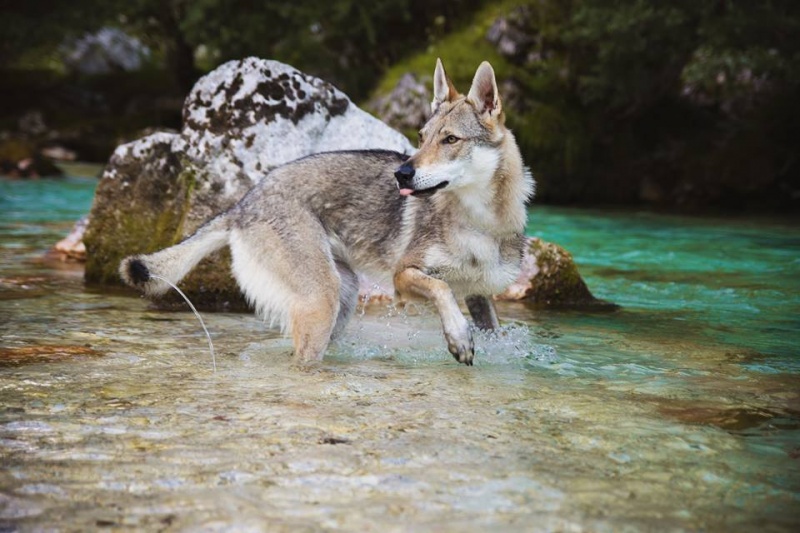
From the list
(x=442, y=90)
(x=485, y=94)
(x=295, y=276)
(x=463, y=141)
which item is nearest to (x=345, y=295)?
(x=295, y=276)

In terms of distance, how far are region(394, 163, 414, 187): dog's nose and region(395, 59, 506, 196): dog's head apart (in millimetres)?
35

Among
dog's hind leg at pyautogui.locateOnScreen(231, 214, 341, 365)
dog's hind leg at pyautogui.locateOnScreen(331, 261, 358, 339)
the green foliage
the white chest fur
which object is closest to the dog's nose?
the white chest fur

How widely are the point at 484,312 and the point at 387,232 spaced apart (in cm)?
82

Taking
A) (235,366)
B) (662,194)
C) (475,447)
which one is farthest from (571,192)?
(475,447)

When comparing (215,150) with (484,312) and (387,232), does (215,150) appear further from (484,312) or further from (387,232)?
(484,312)

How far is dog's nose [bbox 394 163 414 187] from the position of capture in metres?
4.88

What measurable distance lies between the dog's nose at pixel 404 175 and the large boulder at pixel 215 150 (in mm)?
2586

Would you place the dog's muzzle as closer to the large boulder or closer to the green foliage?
the large boulder

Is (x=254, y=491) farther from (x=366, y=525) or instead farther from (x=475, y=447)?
(x=475, y=447)

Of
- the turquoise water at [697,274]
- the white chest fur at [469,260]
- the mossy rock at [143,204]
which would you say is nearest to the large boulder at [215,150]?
the mossy rock at [143,204]

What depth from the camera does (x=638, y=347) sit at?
579cm

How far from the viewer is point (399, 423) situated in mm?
3887

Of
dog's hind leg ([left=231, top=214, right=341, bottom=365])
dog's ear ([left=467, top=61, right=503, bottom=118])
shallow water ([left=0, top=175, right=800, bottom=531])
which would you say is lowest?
shallow water ([left=0, top=175, right=800, bottom=531])

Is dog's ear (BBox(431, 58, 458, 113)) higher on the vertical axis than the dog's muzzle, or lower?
higher
